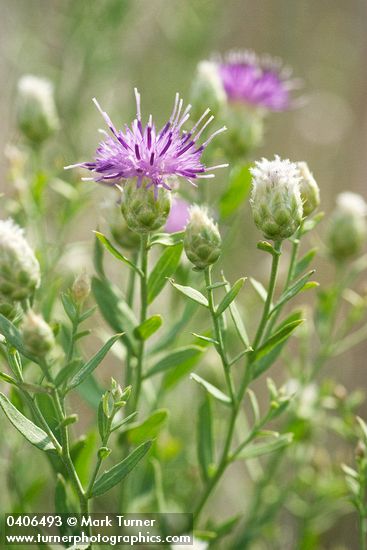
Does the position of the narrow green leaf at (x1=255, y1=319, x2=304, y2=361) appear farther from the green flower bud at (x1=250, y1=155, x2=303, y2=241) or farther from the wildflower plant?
the green flower bud at (x1=250, y1=155, x2=303, y2=241)

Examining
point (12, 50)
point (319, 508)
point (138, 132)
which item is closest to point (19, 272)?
point (138, 132)

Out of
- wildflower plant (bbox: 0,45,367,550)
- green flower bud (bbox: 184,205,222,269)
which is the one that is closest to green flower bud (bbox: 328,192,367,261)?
wildflower plant (bbox: 0,45,367,550)

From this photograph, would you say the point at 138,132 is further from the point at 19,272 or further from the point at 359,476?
the point at 359,476

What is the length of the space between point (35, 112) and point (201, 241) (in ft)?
2.10

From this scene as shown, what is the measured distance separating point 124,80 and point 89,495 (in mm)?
1946

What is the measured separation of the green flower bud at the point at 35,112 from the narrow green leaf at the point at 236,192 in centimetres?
39

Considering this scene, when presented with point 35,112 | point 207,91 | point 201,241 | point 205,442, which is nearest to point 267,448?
point 205,442

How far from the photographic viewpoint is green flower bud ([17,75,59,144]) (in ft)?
4.35

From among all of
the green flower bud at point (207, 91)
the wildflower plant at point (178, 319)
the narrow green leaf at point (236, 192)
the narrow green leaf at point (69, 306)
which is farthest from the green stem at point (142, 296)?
the green flower bud at point (207, 91)

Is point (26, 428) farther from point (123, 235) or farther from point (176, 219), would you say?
point (176, 219)

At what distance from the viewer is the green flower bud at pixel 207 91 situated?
1.26m

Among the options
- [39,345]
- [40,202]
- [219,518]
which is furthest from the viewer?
[219,518]

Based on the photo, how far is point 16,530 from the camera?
3.65 feet

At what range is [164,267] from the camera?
0.97 metres
